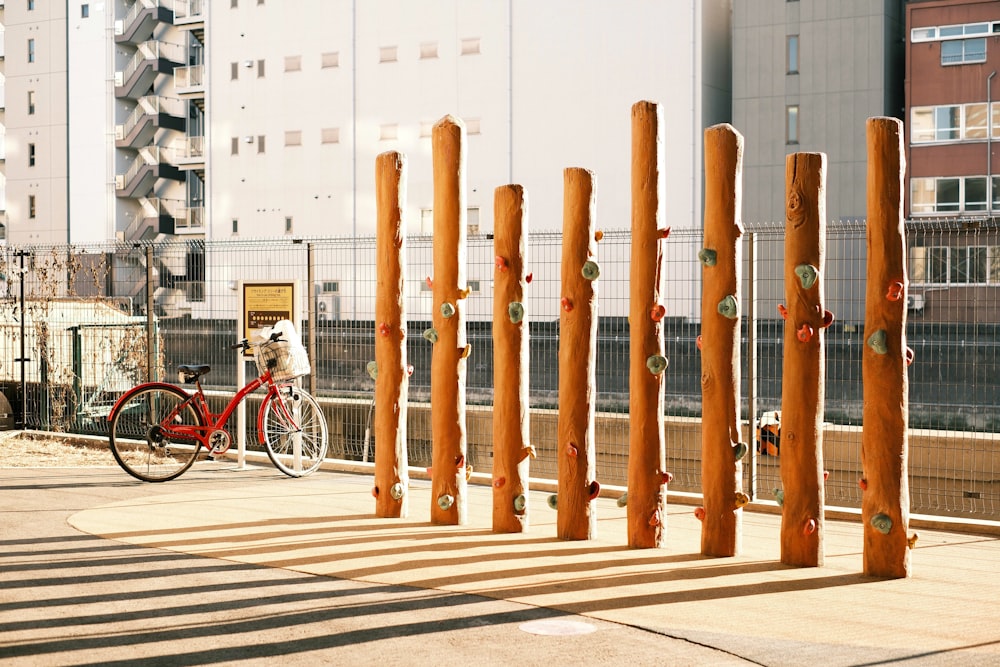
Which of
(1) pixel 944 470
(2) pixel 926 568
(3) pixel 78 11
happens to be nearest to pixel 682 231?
(1) pixel 944 470

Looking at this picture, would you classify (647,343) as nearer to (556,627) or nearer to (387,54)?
(556,627)

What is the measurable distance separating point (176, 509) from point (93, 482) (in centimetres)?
176

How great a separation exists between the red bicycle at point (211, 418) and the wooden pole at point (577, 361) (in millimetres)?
3438

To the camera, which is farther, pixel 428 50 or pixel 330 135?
pixel 330 135

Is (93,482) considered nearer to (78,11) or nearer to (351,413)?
(351,413)

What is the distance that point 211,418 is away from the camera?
32.9 ft

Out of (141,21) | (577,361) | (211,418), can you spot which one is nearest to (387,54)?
(141,21)

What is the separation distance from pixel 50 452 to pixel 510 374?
650 centimetres

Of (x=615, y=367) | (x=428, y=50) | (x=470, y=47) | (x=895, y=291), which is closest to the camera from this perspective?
(x=895, y=291)

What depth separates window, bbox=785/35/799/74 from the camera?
36000 millimetres

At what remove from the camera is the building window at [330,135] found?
4128 centimetres

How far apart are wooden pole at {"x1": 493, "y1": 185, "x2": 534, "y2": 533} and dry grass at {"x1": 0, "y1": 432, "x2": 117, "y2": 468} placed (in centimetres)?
518

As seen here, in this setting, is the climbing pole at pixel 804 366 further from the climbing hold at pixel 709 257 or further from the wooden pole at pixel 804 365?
the climbing hold at pixel 709 257

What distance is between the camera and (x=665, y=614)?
5.34 meters
